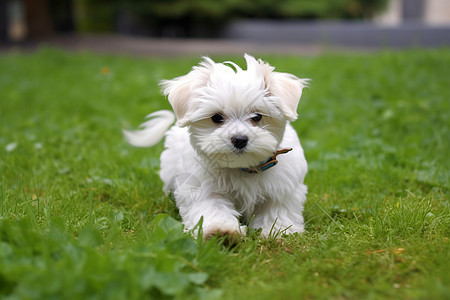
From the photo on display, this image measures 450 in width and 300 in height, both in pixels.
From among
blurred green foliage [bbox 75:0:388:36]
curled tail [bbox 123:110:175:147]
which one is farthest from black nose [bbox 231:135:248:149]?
blurred green foliage [bbox 75:0:388:36]

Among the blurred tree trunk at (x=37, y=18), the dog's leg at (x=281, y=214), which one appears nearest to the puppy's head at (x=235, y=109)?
the dog's leg at (x=281, y=214)

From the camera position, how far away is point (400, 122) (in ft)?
17.1

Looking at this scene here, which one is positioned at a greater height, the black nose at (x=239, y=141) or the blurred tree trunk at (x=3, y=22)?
the black nose at (x=239, y=141)

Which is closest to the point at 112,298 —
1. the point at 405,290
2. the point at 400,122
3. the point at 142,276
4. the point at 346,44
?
the point at 142,276

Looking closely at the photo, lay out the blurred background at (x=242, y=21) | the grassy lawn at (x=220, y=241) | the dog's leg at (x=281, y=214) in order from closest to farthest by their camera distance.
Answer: the grassy lawn at (x=220, y=241), the dog's leg at (x=281, y=214), the blurred background at (x=242, y=21)

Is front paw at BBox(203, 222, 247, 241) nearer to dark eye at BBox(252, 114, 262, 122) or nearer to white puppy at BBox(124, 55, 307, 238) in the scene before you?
white puppy at BBox(124, 55, 307, 238)

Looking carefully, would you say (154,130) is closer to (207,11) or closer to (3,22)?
(207,11)

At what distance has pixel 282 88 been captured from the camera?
2.73m

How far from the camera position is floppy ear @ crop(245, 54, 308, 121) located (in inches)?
105

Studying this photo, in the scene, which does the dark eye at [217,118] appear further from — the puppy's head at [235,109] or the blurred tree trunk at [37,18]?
the blurred tree trunk at [37,18]

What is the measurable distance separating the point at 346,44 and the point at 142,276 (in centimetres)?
1579

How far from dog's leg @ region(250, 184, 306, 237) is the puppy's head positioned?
337 mm

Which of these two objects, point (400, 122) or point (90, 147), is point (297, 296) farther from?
point (400, 122)

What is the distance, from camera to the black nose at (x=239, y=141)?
2.50 metres
